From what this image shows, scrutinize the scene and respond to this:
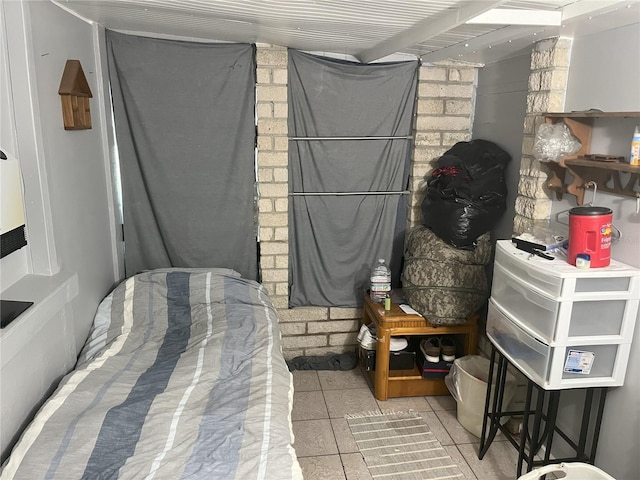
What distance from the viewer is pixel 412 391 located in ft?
10.4

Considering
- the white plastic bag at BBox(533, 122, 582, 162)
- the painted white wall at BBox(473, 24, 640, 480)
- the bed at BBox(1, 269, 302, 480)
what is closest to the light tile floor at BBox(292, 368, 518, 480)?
the painted white wall at BBox(473, 24, 640, 480)

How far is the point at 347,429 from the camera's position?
111 inches

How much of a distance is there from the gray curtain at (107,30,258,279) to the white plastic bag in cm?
169

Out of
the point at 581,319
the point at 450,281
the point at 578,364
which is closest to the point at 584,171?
the point at 581,319

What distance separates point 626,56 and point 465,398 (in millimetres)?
1816

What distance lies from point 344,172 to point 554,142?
1.43 meters

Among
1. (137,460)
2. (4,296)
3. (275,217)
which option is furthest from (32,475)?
(275,217)

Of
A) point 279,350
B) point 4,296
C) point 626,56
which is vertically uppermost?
point 626,56

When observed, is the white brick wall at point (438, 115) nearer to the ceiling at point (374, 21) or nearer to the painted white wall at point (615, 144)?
the ceiling at point (374, 21)

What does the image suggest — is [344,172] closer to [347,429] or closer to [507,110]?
[507,110]

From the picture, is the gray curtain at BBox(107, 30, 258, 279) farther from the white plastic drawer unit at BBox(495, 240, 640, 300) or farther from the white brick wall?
the white plastic drawer unit at BBox(495, 240, 640, 300)

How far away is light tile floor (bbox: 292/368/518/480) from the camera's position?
2500 mm

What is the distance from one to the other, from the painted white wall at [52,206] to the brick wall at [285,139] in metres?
0.97

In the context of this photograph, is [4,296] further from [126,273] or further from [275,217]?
[275,217]
